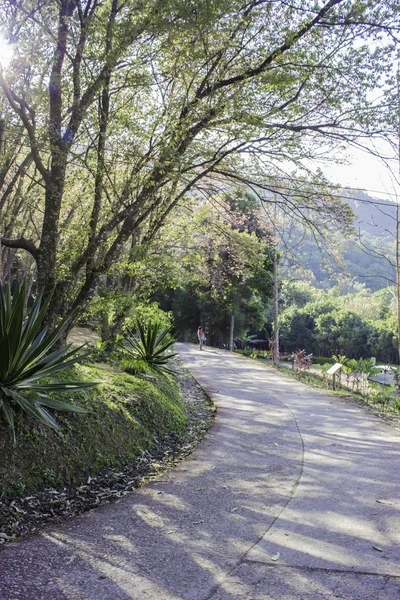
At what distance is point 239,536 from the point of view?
13.4ft

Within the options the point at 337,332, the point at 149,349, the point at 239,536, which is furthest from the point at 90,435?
the point at 337,332

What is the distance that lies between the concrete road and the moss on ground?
58 cm

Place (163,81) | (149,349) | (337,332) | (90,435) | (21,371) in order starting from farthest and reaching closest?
(337,332), (149,349), (163,81), (90,435), (21,371)

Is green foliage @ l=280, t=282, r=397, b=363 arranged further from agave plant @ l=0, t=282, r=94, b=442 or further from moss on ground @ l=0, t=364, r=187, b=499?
agave plant @ l=0, t=282, r=94, b=442

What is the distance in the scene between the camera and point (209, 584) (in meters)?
3.22

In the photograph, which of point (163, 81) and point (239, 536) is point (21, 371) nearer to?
point (239, 536)

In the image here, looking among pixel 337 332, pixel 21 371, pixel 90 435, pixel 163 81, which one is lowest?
pixel 90 435

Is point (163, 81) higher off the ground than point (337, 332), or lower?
higher

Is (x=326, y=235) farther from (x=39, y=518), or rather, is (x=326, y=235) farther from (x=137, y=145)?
(x=39, y=518)

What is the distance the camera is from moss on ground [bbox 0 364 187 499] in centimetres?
464

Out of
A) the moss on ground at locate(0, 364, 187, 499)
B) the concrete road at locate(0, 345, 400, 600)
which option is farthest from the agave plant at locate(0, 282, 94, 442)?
the concrete road at locate(0, 345, 400, 600)

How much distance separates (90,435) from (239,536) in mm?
2200

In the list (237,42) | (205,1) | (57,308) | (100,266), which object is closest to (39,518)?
(57,308)

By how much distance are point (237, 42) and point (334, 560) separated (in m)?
6.98
